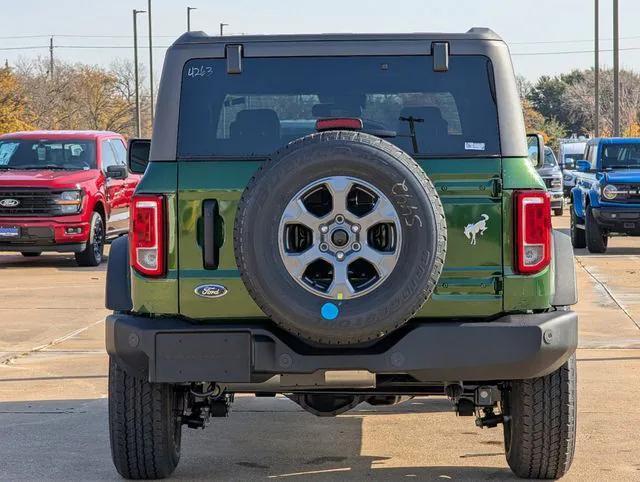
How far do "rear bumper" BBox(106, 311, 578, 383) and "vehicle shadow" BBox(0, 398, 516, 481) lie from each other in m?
0.98

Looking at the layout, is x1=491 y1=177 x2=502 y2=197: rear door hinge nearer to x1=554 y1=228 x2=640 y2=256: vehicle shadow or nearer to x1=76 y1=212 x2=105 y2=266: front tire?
x1=76 y1=212 x2=105 y2=266: front tire

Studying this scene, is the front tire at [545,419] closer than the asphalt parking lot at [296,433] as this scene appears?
Yes

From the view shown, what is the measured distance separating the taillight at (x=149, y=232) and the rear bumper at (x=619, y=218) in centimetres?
1544

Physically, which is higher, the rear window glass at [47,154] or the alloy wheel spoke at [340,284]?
the rear window glass at [47,154]

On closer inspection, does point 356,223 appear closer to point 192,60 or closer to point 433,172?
point 433,172

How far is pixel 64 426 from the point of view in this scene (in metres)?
7.99

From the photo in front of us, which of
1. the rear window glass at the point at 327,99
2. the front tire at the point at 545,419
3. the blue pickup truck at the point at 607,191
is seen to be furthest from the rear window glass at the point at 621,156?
the rear window glass at the point at 327,99

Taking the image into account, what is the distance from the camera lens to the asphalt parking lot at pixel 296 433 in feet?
22.5

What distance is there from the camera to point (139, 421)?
6.30 metres

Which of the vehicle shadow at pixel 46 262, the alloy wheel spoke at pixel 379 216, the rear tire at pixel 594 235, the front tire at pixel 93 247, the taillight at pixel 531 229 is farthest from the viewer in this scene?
the rear tire at pixel 594 235

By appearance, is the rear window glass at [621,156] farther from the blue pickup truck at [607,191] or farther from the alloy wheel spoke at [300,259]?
the alloy wheel spoke at [300,259]

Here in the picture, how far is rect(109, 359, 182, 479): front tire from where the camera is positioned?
630 centimetres

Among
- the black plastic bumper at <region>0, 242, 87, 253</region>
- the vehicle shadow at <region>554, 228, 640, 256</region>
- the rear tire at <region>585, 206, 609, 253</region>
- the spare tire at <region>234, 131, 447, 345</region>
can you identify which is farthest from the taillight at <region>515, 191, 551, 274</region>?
the vehicle shadow at <region>554, 228, 640, 256</region>

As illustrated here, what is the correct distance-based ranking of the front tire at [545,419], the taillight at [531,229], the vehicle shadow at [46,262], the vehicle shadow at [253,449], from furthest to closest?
the vehicle shadow at [46,262] → the vehicle shadow at [253,449] → the front tire at [545,419] → the taillight at [531,229]
